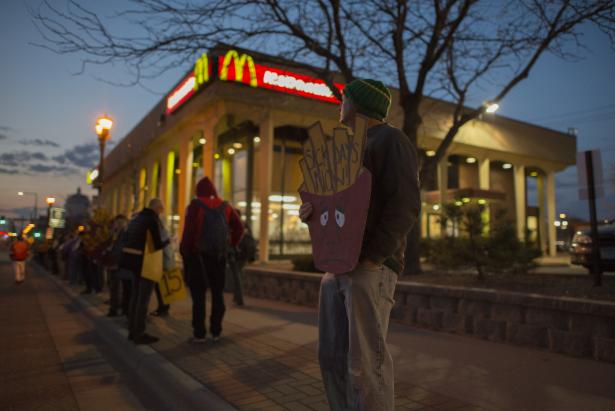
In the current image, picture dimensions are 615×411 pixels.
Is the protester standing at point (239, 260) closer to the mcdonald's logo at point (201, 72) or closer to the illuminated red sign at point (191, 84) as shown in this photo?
the illuminated red sign at point (191, 84)

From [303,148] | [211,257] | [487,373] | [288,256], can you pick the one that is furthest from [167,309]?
[288,256]

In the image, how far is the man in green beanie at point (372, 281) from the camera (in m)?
2.26

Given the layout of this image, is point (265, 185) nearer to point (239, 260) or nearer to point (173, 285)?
point (239, 260)

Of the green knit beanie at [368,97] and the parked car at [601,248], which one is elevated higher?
the green knit beanie at [368,97]

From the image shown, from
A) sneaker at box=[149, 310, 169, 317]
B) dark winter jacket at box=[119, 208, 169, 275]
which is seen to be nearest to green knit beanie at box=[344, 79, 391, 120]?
dark winter jacket at box=[119, 208, 169, 275]

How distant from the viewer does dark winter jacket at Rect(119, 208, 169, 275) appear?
5812mm

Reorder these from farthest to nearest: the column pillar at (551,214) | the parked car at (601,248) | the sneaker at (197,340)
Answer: the column pillar at (551,214)
the parked car at (601,248)
the sneaker at (197,340)

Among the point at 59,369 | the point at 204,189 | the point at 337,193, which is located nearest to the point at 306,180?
the point at 337,193

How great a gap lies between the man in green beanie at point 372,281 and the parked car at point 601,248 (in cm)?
694

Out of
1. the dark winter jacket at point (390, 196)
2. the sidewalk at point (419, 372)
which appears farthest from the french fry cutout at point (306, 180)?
the sidewalk at point (419, 372)

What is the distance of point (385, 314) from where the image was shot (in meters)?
2.39

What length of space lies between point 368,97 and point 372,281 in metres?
0.95

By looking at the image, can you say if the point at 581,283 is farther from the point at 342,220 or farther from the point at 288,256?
the point at 288,256

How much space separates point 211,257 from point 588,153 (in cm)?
549
